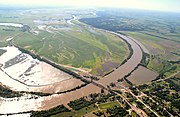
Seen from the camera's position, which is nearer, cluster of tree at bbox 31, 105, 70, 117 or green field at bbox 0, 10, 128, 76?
cluster of tree at bbox 31, 105, 70, 117

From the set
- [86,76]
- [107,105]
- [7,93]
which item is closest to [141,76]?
[86,76]

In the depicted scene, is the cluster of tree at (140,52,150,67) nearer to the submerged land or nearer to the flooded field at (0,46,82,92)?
the submerged land

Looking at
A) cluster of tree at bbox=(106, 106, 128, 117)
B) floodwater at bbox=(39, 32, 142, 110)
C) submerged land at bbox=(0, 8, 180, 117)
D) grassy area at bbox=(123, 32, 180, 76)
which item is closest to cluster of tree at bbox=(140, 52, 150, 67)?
submerged land at bbox=(0, 8, 180, 117)

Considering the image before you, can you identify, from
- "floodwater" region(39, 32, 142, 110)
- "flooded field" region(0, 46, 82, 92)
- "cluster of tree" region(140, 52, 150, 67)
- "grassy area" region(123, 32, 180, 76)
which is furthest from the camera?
"cluster of tree" region(140, 52, 150, 67)

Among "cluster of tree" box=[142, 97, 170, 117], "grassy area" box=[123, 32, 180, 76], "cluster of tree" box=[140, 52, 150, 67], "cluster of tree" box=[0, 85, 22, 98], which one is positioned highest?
"cluster of tree" box=[142, 97, 170, 117]

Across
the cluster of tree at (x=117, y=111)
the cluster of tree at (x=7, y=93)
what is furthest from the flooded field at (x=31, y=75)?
the cluster of tree at (x=117, y=111)

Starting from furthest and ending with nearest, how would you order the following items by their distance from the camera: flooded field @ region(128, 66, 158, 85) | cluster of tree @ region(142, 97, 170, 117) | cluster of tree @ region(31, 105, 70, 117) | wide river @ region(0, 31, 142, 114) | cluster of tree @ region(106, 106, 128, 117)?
1. flooded field @ region(128, 66, 158, 85)
2. cluster of tree @ region(142, 97, 170, 117)
3. wide river @ region(0, 31, 142, 114)
4. cluster of tree @ region(106, 106, 128, 117)
5. cluster of tree @ region(31, 105, 70, 117)

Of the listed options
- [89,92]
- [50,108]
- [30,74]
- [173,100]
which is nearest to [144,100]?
[173,100]

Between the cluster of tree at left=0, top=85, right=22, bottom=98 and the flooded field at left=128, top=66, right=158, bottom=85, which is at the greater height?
the cluster of tree at left=0, top=85, right=22, bottom=98

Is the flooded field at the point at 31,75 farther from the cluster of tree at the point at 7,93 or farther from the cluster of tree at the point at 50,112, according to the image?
the cluster of tree at the point at 50,112
